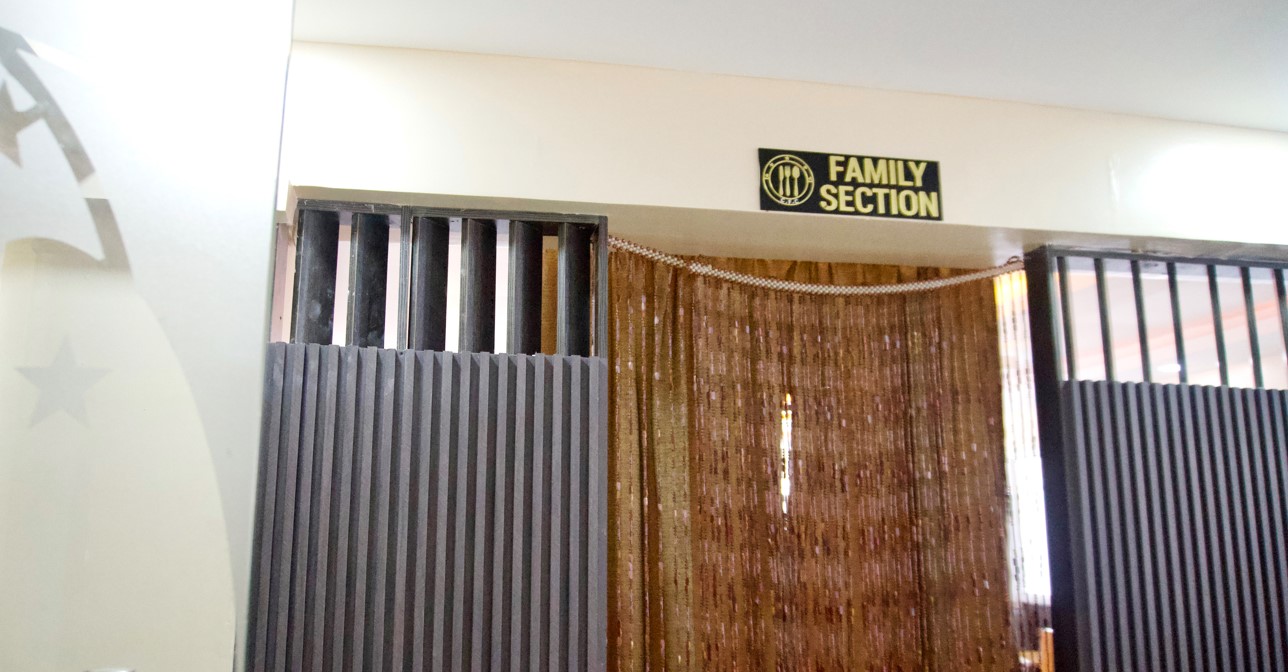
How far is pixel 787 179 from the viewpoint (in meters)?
3.51

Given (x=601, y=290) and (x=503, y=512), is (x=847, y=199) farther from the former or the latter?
(x=503, y=512)

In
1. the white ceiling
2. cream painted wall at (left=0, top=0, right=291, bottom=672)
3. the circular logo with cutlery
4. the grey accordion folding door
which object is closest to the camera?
cream painted wall at (left=0, top=0, right=291, bottom=672)

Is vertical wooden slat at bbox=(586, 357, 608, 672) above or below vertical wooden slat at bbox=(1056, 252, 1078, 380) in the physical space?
below

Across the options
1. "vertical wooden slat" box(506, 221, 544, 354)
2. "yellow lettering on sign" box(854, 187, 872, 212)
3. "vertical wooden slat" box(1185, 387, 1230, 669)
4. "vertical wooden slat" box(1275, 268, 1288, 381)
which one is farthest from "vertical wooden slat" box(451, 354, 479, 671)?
"vertical wooden slat" box(1275, 268, 1288, 381)

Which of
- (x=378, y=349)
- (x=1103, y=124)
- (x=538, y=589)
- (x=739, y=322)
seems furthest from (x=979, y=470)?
(x=378, y=349)

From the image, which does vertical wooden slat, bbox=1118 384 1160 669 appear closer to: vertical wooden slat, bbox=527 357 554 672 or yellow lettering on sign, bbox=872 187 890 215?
yellow lettering on sign, bbox=872 187 890 215

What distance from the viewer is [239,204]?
90 centimetres

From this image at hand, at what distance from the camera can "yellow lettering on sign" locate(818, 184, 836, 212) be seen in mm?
3535

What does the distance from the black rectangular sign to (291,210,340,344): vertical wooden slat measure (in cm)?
158

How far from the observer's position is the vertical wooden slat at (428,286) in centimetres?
323

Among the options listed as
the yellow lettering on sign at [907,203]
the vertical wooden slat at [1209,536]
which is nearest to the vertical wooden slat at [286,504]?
the yellow lettering on sign at [907,203]

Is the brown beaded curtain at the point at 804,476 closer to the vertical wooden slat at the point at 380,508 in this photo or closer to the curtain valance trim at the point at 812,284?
the curtain valance trim at the point at 812,284

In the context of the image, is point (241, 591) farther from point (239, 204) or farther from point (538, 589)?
point (538, 589)

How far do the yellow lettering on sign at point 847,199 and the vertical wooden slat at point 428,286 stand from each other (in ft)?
4.88
